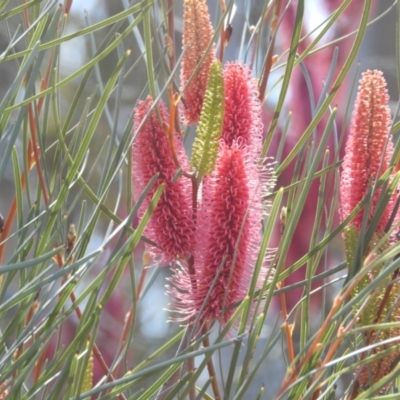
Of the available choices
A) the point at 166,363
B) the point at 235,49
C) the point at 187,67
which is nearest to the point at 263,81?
the point at 187,67

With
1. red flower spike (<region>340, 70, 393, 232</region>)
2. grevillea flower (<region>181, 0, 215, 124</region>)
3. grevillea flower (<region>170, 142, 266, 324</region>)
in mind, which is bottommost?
grevillea flower (<region>170, 142, 266, 324</region>)

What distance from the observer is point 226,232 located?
0.26 meters

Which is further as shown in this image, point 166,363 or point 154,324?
point 154,324

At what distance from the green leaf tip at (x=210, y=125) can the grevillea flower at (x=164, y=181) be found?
2cm

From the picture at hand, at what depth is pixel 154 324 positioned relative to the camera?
48.6 inches

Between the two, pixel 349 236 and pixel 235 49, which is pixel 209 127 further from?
pixel 235 49

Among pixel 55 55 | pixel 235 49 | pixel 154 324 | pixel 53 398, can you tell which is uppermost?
pixel 235 49

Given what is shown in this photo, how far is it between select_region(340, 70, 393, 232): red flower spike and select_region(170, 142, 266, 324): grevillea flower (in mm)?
34

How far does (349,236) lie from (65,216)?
11 cm

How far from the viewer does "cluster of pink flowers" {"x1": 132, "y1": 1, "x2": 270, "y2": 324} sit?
27 cm

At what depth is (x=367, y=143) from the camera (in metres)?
0.27

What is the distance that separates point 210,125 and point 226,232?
4 centimetres

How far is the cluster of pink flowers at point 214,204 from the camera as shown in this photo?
0.87ft

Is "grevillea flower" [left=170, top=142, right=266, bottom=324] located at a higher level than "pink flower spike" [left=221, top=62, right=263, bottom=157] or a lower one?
lower
